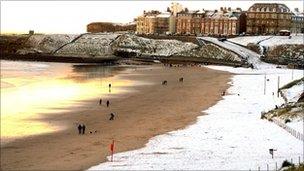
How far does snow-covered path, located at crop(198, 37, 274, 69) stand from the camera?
109m

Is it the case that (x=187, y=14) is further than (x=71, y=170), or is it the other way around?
(x=187, y=14)

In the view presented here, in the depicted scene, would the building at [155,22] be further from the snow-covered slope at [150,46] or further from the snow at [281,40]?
the snow at [281,40]

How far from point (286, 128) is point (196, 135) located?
6.39 metres

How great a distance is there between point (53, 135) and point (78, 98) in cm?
1960

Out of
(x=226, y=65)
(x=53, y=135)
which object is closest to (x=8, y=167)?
(x=53, y=135)

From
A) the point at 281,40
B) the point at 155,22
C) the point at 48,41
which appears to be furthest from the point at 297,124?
the point at 155,22

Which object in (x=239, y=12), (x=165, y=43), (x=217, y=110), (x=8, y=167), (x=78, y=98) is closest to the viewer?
(x=8, y=167)

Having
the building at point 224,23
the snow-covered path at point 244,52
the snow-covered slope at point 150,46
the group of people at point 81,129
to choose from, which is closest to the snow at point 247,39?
the snow-covered path at point 244,52

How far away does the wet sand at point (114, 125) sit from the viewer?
29.6 m

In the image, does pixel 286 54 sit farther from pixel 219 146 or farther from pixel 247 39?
pixel 219 146

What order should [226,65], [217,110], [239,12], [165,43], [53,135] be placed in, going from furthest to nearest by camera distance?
[239,12]
[165,43]
[226,65]
[217,110]
[53,135]

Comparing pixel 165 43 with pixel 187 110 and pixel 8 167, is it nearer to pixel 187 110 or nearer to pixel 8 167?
pixel 187 110

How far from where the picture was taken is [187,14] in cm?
16375

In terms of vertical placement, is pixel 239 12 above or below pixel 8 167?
above
